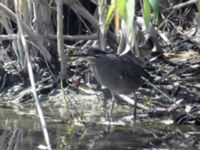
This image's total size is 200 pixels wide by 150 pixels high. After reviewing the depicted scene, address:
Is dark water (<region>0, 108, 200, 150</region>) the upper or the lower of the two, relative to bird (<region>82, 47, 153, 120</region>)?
lower

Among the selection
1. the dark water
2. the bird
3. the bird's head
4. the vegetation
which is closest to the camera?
the dark water

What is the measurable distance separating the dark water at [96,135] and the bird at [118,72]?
1.40 ft

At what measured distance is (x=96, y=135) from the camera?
18.7 ft

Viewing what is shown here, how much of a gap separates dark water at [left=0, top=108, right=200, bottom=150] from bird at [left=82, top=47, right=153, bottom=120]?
0.43 meters

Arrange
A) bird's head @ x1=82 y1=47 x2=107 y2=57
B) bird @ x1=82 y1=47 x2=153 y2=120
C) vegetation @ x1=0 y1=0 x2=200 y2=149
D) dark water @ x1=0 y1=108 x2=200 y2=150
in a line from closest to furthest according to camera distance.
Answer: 1. dark water @ x1=0 y1=108 x2=200 y2=150
2. bird's head @ x1=82 y1=47 x2=107 y2=57
3. bird @ x1=82 y1=47 x2=153 y2=120
4. vegetation @ x1=0 y1=0 x2=200 y2=149

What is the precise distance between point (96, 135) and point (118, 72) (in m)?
0.95

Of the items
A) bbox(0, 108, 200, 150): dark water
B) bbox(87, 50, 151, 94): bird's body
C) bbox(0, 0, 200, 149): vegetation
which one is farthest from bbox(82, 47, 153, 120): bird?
bbox(0, 108, 200, 150): dark water

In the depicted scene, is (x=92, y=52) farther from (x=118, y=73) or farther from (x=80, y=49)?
(x=80, y=49)

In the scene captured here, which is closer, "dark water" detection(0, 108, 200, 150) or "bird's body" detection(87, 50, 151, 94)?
"dark water" detection(0, 108, 200, 150)

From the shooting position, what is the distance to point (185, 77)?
7.12 metres

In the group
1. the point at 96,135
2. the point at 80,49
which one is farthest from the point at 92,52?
A: the point at 80,49

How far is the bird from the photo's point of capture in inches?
251

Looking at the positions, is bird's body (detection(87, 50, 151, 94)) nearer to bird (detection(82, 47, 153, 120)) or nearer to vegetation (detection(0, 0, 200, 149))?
bird (detection(82, 47, 153, 120))

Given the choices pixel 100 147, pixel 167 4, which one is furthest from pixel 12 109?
pixel 167 4
